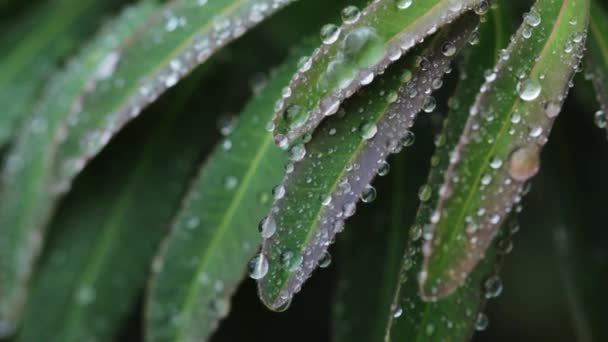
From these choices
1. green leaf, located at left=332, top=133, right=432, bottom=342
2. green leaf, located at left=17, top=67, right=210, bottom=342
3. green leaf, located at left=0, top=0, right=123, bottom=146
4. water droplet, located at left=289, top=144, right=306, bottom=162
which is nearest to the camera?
water droplet, located at left=289, top=144, right=306, bottom=162

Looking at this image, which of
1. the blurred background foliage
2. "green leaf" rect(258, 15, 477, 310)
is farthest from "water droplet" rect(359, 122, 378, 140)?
the blurred background foliage

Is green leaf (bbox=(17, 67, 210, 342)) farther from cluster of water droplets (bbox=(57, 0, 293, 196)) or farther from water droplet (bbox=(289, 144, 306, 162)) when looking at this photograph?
water droplet (bbox=(289, 144, 306, 162))

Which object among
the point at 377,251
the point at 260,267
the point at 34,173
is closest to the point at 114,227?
the point at 34,173

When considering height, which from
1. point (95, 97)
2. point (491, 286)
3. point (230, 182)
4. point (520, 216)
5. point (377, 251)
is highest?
point (95, 97)

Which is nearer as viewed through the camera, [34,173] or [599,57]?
[599,57]

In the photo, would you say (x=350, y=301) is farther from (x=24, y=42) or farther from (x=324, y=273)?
(x=24, y=42)

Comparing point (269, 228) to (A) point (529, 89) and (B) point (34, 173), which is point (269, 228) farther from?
(B) point (34, 173)
